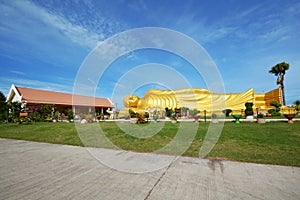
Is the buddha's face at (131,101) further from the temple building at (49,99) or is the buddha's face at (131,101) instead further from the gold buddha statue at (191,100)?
the temple building at (49,99)

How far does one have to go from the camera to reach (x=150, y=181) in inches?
95.0

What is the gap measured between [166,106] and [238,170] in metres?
18.6

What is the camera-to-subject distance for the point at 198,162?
10.8 ft

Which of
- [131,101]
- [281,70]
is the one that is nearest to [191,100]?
[131,101]

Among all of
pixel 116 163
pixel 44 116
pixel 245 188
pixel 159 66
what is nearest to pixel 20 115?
pixel 44 116

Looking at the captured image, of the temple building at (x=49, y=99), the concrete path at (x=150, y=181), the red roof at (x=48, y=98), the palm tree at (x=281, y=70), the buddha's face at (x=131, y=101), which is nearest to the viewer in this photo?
the concrete path at (x=150, y=181)

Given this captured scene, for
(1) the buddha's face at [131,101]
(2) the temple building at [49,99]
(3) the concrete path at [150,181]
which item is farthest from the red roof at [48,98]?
(3) the concrete path at [150,181]

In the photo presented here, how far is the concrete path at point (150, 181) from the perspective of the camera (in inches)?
79.2

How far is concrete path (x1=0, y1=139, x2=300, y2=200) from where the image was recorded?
6.60ft

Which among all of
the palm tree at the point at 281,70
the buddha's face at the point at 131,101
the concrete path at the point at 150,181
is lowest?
the concrete path at the point at 150,181

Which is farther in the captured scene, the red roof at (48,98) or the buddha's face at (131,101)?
the buddha's face at (131,101)

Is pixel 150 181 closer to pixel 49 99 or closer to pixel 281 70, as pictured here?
pixel 49 99

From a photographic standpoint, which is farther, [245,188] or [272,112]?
[272,112]

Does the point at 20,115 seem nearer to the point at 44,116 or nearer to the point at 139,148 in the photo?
the point at 44,116
